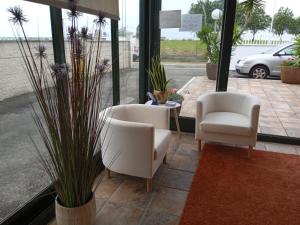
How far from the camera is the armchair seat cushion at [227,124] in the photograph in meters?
2.82

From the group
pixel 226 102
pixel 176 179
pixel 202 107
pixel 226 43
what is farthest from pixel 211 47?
pixel 176 179

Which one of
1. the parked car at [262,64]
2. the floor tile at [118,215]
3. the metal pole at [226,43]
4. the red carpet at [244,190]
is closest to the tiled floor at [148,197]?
the floor tile at [118,215]

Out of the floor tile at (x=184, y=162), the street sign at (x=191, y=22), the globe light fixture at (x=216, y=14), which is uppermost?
the globe light fixture at (x=216, y=14)

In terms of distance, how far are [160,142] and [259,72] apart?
419 centimetres

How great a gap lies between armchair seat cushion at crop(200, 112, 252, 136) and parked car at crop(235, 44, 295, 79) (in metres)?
2.60

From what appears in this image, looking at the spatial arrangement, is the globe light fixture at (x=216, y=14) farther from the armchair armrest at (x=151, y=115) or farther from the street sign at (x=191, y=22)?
the armchair armrest at (x=151, y=115)

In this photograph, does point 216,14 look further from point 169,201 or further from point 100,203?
point 100,203

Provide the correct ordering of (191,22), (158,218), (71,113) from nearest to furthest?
(71,113) < (158,218) < (191,22)

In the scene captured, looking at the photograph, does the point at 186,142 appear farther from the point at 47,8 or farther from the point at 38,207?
the point at 47,8

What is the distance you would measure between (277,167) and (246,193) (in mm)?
728

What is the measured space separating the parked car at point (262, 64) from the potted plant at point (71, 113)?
4493 mm

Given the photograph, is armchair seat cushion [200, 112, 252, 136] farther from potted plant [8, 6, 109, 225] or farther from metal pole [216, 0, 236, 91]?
potted plant [8, 6, 109, 225]

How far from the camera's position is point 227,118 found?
3021mm

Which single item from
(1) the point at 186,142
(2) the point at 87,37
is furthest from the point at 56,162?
(1) the point at 186,142
